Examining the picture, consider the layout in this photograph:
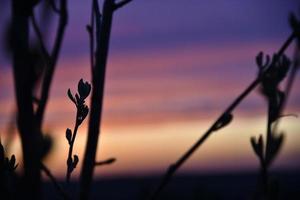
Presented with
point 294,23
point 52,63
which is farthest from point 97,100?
point 294,23

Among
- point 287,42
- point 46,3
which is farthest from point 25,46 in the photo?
point 287,42

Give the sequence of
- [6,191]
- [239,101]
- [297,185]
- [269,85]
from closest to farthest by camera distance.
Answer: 1. [6,191]
2. [239,101]
3. [269,85]
4. [297,185]

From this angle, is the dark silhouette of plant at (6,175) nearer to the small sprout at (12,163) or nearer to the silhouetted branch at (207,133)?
the small sprout at (12,163)

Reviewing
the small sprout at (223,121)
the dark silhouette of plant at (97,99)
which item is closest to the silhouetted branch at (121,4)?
the dark silhouette of plant at (97,99)

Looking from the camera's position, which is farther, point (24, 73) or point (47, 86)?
point (47, 86)

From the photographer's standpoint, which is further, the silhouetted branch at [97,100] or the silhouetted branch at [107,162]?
the silhouetted branch at [107,162]

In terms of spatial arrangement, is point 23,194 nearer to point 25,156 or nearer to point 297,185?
point 25,156

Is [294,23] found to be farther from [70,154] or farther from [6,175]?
[6,175]
